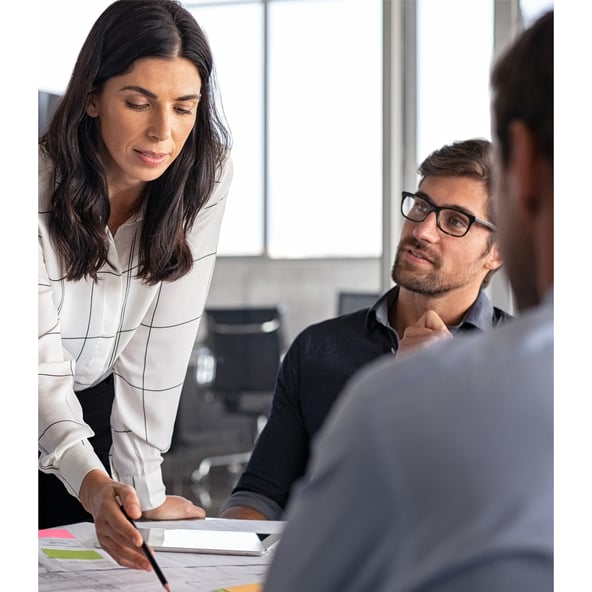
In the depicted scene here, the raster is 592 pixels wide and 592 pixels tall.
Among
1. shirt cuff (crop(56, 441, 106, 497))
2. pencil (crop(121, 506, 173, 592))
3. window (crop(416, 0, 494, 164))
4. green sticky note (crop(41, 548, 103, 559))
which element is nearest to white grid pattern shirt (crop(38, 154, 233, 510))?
shirt cuff (crop(56, 441, 106, 497))

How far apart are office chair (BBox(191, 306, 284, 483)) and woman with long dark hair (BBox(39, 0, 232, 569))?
236 cm

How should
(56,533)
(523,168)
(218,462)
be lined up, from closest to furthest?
(523,168)
(56,533)
(218,462)

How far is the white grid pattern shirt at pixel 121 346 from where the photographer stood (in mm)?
1358

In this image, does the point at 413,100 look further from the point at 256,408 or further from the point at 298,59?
the point at 256,408

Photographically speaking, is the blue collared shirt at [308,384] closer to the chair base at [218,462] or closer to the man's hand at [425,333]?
the man's hand at [425,333]

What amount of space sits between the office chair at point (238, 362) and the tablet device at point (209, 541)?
8.48 ft

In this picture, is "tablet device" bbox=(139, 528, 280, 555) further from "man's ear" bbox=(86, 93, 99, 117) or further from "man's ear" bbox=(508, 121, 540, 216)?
"man's ear" bbox=(508, 121, 540, 216)

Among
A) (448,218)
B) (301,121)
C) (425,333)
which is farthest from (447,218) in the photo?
(301,121)

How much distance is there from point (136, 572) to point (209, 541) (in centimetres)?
15

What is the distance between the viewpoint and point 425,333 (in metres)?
1.58

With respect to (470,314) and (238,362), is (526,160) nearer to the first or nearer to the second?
(470,314)
